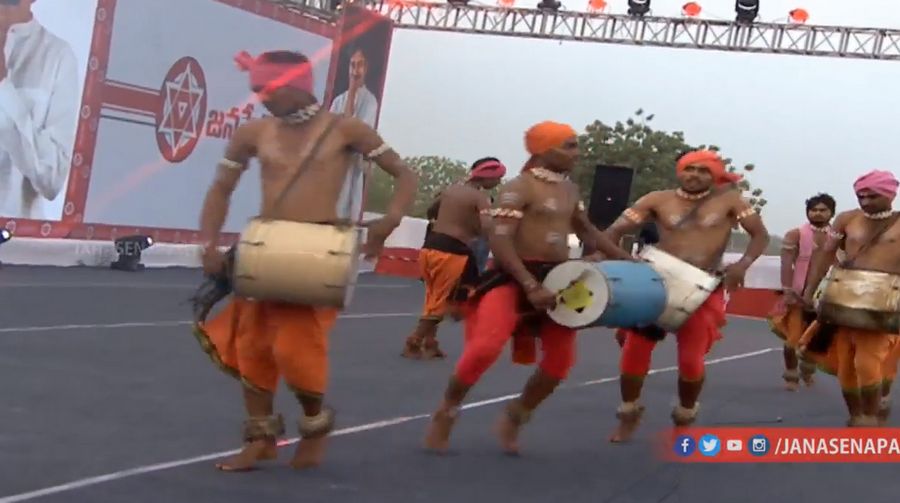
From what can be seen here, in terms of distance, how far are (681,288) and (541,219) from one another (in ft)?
Result: 2.85

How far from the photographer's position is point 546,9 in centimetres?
3291

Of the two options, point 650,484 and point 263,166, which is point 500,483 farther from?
point 263,166

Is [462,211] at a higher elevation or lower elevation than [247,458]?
higher

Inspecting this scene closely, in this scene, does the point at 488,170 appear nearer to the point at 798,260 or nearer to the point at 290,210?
the point at 798,260

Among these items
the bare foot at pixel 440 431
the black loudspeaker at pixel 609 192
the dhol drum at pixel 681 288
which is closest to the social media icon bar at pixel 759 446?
the dhol drum at pixel 681 288

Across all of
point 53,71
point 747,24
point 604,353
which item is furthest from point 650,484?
point 747,24

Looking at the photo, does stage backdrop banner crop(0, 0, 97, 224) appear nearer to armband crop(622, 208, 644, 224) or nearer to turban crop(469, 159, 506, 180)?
turban crop(469, 159, 506, 180)

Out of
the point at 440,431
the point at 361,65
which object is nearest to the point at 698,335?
the point at 440,431

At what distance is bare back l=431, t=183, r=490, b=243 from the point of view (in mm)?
10789

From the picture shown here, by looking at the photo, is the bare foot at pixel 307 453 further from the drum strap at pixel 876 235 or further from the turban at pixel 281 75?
the drum strap at pixel 876 235

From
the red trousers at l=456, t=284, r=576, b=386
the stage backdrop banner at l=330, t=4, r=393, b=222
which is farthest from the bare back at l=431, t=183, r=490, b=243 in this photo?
the stage backdrop banner at l=330, t=4, r=393, b=222

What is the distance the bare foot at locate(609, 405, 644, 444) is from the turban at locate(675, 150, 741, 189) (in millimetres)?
1336

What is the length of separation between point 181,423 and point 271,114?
5.68ft

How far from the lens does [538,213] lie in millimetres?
6766
